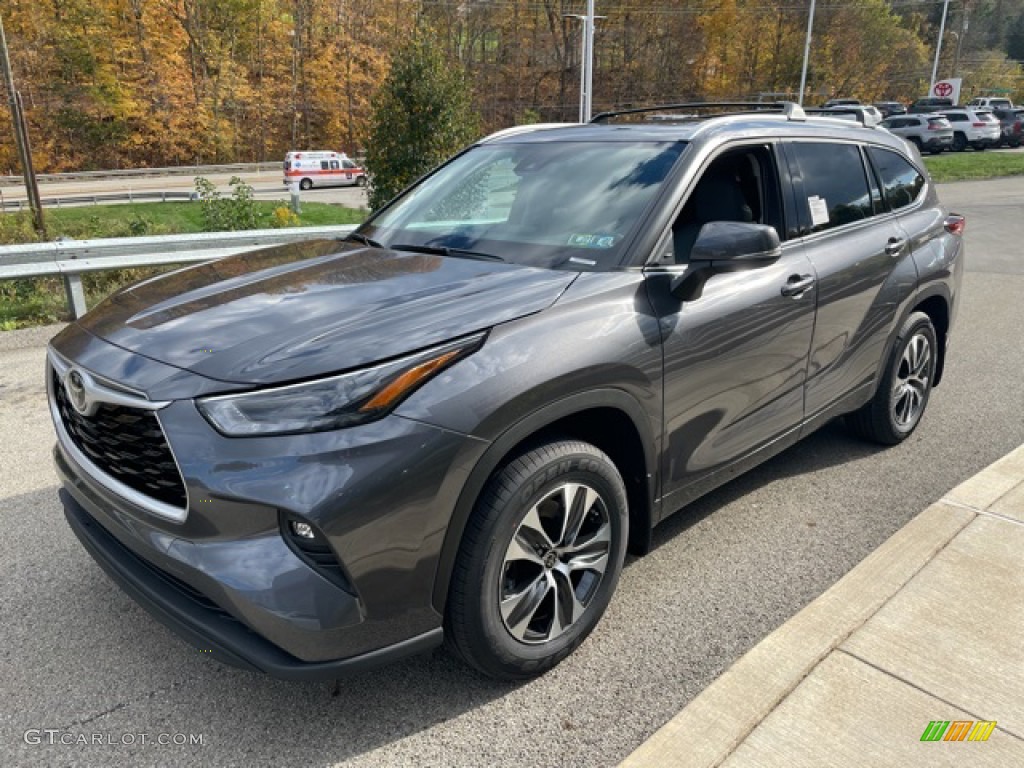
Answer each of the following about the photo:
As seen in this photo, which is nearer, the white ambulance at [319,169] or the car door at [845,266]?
the car door at [845,266]

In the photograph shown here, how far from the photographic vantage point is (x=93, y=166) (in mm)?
50594

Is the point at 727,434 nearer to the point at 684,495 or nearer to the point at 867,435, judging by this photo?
the point at 684,495

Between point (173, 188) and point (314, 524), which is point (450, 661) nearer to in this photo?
point (314, 524)

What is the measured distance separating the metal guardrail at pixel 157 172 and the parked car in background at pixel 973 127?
127ft

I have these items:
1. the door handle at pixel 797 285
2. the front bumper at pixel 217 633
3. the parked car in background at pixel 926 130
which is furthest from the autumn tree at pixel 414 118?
the parked car in background at pixel 926 130

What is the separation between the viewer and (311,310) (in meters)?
2.60

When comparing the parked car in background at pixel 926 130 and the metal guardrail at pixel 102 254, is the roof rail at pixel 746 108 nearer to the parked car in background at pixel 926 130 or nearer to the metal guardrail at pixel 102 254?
the metal guardrail at pixel 102 254

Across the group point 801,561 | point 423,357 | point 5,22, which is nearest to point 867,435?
point 801,561

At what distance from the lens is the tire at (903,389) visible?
4.39 metres

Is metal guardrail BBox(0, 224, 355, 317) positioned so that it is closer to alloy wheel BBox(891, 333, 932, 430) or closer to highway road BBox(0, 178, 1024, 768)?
highway road BBox(0, 178, 1024, 768)

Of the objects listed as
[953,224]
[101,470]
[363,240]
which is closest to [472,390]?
[101,470]

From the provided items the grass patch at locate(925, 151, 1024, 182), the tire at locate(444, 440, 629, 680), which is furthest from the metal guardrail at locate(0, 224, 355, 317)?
the grass patch at locate(925, 151, 1024, 182)

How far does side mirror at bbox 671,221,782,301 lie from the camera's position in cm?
285

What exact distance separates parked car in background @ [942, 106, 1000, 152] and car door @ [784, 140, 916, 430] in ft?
126
